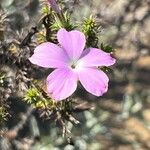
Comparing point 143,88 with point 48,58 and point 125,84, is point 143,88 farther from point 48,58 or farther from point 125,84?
point 48,58

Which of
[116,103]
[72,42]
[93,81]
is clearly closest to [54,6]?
[72,42]

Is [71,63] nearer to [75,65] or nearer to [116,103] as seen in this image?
[75,65]

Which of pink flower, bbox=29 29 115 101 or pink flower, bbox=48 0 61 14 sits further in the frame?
pink flower, bbox=48 0 61 14

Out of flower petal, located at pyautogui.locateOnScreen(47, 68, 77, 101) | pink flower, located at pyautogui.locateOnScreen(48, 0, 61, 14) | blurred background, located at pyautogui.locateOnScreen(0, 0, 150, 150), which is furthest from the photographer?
blurred background, located at pyautogui.locateOnScreen(0, 0, 150, 150)

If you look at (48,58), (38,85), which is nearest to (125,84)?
(38,85)

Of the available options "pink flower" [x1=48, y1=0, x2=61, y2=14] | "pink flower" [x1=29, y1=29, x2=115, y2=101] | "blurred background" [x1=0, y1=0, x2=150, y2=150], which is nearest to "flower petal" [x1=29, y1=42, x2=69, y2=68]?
"pink flower" [x1=29, y1=29, x2=115, y2=101]

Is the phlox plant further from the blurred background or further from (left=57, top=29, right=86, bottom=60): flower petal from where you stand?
the blurred background
